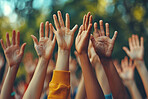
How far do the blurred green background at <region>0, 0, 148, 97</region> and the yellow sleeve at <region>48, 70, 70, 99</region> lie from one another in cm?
744

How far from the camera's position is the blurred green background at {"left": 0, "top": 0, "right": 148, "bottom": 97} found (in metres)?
9.85

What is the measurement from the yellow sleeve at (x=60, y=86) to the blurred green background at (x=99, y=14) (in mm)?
7439

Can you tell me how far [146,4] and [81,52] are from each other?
30.3 ft

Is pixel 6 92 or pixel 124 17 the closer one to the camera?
pixel 6 92

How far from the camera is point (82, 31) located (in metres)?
2.26

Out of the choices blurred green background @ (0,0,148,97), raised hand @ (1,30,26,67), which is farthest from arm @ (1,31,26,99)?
blurred green background @ (0,0,148,97)

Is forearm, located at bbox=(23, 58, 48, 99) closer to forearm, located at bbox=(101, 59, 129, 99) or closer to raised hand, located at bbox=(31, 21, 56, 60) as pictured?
raised hand, located at bbox=(31, 21, 56, 60)

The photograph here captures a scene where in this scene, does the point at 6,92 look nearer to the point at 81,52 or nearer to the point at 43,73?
the point at 43,73

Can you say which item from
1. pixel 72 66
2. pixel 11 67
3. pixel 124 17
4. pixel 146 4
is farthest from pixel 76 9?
pixel 11 67

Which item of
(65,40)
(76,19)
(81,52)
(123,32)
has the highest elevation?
(76,19)

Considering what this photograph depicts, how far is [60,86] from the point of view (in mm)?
1923

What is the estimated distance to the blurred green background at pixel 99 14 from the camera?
9.85 meters

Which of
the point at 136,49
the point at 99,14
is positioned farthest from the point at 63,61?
the point at 99,14

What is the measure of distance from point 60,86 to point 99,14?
8807 mm
